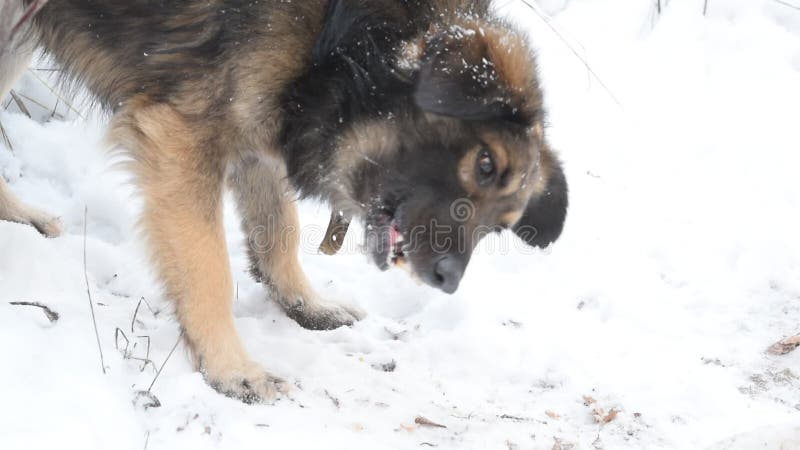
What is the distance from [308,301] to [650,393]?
1.71 m

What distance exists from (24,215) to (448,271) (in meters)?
2.34

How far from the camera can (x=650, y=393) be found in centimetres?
363

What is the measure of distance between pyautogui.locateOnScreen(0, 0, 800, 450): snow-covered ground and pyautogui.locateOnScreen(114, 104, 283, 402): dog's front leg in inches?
5.4

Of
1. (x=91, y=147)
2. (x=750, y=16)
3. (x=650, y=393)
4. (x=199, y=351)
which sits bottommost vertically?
(x=91, y=147)

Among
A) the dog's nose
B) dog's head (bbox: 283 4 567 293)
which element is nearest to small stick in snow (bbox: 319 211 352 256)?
dog's head (bbox: 283 4 567 293)

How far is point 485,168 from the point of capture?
2.98 m

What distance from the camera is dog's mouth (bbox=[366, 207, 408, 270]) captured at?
311 cm

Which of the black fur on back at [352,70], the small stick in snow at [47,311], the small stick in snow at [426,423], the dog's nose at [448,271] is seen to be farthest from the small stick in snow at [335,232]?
the small stick in snow at [47,311]

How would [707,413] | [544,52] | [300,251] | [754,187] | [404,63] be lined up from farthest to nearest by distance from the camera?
[544,52]
[754,187]
[300,251]
[707,413]
[404,63]

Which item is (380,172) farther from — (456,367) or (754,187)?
(754,187)

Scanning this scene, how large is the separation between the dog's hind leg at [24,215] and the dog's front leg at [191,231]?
114cm

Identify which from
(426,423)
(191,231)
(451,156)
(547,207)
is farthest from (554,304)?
(191,231)

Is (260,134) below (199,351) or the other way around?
the other way around

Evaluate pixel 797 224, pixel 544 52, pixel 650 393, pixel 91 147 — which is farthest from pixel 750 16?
pixel 91 147
